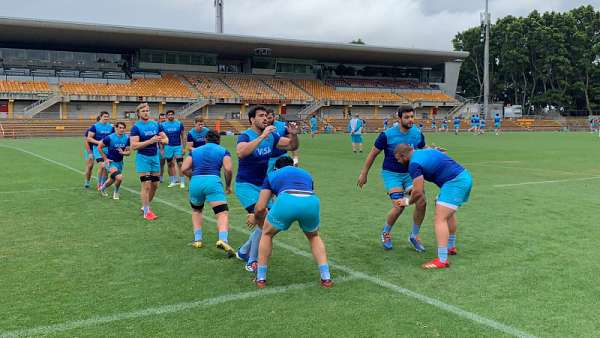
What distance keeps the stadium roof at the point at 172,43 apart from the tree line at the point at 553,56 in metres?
10.8

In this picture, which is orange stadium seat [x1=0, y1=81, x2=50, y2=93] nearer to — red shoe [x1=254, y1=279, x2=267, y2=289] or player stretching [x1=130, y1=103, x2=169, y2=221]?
player stretching [x1=130, y1=103, x2=169, y2=221]

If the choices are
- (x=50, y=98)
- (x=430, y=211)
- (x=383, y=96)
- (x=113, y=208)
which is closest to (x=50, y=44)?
(x=50, y=98)

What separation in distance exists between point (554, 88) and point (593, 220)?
66.5 m

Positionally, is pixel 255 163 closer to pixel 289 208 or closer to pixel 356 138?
pixel 289 208

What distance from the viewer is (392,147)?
6793mm

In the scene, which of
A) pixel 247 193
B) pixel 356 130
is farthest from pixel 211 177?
pixel 356 130

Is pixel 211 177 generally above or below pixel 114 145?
below

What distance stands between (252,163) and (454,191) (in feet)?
7.63

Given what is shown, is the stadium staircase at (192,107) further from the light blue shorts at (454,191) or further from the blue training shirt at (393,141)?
the light blue shorts at (454,191)

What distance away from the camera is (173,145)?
1252cm

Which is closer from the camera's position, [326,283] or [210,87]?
[326,283]

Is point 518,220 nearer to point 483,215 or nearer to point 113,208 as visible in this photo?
point 483,215

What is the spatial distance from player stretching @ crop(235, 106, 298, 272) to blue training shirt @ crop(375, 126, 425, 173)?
152 cm

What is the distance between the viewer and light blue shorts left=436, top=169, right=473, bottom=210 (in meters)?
5.79
